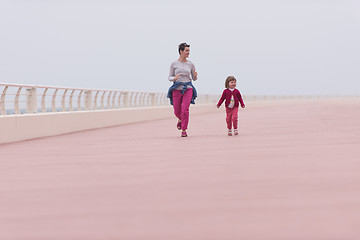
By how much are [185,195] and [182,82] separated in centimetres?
756

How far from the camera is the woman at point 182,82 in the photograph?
1210 cm

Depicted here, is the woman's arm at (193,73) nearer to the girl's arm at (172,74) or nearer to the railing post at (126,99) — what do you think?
the girl's arm at (172,74)

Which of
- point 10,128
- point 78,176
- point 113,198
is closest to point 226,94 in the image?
point 10,128

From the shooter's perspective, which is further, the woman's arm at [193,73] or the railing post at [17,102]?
the railing post at [17,102]

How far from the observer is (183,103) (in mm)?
12398

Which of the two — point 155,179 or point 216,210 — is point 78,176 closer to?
point 155,179

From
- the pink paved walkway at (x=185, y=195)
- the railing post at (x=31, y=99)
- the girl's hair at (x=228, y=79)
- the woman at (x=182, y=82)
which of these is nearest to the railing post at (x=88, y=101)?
the railing post at (x=31, y=99)

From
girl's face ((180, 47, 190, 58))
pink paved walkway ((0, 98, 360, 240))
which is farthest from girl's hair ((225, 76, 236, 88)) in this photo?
pink paved walkway ((0, 98, 360, 240))

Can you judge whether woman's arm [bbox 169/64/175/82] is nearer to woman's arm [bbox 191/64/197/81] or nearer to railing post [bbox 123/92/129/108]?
woman's arm [bbox 191/64/197/81]

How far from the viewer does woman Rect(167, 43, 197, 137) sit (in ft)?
39.7

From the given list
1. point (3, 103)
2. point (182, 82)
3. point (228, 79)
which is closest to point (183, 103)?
point (182, 82)

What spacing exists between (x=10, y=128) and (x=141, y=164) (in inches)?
242

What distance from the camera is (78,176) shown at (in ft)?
20.7

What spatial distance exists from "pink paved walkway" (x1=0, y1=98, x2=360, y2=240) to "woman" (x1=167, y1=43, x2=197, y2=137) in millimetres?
3684
